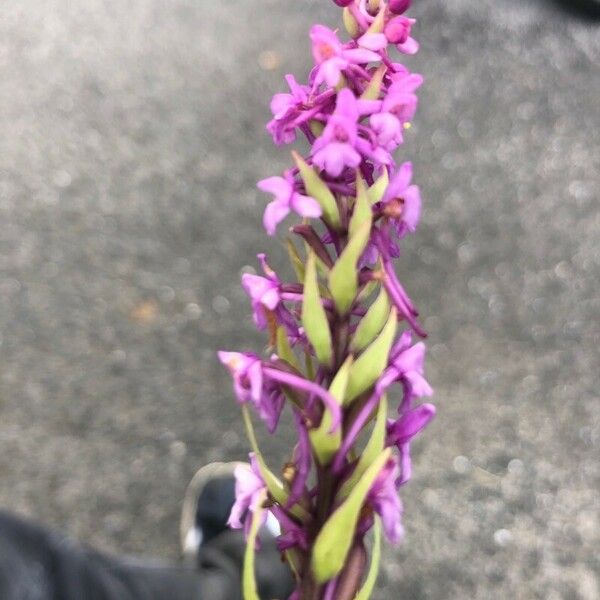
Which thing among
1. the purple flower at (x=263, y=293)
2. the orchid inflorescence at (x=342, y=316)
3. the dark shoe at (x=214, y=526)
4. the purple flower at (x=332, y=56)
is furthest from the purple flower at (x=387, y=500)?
the dark shoe at (x=214, y=526)

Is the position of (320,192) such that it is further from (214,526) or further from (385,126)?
(214,526)

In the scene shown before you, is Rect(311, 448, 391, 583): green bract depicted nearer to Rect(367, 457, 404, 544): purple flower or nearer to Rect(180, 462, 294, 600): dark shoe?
Rect(367, 457, 404, 544): purple flower

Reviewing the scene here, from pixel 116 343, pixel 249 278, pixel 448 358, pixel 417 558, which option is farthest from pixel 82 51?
pixel 249 278

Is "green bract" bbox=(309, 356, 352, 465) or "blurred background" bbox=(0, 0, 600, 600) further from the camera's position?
"blurred background" bbox=(0, 0, 600, 600)

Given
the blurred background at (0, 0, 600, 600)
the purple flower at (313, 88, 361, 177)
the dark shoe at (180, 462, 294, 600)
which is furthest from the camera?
the blurred background at (0, 0, 600, 600)

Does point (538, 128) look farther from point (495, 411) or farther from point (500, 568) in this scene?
point (500, 568)

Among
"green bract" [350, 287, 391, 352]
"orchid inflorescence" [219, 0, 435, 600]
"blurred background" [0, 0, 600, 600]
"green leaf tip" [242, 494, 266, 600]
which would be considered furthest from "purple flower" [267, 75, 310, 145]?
"blurred background" [0, 0, 600, 600]

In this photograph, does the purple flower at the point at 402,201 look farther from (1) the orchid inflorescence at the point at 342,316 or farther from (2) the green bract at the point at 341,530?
(2) the green bract at the point at 341,530
